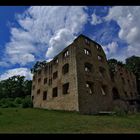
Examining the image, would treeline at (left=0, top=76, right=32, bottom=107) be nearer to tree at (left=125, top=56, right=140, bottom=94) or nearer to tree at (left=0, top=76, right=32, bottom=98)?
tree at (left=0, top=76, right=32, bottom=98)

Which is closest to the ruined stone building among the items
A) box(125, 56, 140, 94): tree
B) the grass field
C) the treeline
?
the grass field

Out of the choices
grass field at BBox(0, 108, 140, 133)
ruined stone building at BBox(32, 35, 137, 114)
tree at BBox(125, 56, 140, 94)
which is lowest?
grass field at BBox(0, 108, 140, 133)

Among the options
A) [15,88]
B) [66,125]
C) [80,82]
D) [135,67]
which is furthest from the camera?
[15,88]

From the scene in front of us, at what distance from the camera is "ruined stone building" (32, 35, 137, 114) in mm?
24047

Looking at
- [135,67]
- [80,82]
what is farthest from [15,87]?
[80,82]

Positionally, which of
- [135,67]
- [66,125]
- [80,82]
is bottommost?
[66,125]

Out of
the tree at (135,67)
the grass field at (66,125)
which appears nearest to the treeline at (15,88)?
the tree at (135,67)

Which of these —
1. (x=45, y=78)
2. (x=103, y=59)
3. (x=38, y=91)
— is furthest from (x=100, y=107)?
(x=38, y=91)

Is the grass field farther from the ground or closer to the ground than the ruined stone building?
closer to the ground

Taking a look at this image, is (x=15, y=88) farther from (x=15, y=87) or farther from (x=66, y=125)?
(x=66, y=125)

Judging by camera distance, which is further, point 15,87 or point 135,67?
point 15,87

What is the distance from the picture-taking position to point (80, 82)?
79.3ft
